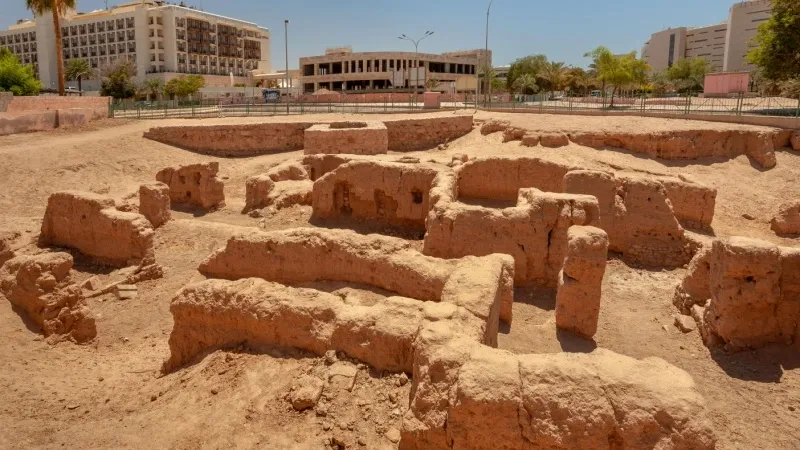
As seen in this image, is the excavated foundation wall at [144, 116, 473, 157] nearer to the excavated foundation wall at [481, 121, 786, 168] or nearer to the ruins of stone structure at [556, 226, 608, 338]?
the excavated foundation wall at [481, 121, 786, 168]

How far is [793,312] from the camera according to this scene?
8680 mm

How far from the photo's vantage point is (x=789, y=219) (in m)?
15.8

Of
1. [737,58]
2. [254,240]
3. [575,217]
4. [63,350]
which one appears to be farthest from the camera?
[737,58]

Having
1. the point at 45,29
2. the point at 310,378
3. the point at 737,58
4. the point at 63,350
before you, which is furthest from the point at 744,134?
the point at 45,29

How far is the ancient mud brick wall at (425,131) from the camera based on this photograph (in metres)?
26.4

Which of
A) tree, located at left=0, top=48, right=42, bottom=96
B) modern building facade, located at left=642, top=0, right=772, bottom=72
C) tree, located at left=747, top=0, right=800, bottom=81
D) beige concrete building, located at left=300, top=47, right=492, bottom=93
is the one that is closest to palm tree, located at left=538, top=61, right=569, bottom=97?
beige concrete building, located at left=300, top=47, right=492, bottom=93

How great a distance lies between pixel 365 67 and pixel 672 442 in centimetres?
6744

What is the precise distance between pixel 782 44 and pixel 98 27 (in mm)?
82190

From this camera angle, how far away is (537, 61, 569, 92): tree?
5694 cm

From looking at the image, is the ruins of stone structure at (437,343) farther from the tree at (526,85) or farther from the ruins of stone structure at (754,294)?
the tree at (526,85)

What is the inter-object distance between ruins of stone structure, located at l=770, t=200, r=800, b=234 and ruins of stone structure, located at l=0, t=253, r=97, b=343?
Answer: 17592 millimetres

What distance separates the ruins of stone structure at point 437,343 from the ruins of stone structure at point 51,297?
2175 millimetres

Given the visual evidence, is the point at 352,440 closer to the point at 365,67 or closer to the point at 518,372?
the point at 518,372

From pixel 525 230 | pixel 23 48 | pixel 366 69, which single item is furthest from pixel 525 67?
pixel 23 48
